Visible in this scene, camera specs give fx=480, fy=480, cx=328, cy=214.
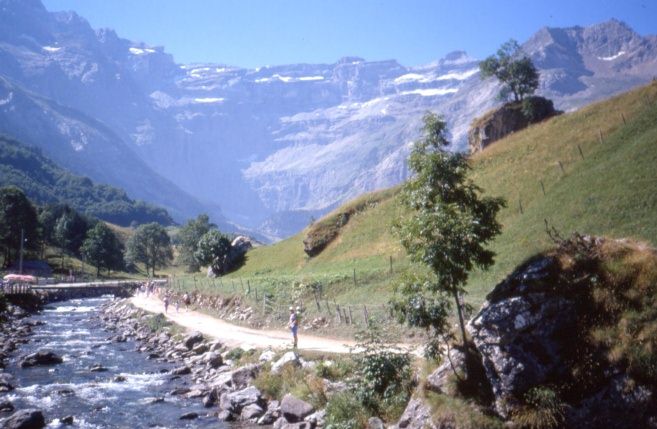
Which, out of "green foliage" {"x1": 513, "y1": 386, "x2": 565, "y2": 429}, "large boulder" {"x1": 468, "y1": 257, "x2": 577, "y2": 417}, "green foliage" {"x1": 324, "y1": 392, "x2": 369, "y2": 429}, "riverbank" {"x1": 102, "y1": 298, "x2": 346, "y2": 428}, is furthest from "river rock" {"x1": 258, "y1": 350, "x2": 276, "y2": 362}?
"green foliage" {"x1": 513, "y1": 386, "x2": 565, "y2": 429}

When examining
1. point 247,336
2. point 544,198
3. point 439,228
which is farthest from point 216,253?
point 439,228

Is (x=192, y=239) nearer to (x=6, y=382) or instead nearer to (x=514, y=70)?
(x=514, y=70)

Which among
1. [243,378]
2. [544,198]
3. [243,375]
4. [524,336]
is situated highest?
[544,198]

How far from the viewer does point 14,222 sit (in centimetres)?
11650

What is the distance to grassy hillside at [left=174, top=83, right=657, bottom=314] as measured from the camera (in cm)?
3591

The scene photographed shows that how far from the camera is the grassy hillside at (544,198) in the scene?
35.9 m

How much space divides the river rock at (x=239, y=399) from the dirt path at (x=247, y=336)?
17.3 ft

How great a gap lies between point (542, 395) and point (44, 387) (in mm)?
29249

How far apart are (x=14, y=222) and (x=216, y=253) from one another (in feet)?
188

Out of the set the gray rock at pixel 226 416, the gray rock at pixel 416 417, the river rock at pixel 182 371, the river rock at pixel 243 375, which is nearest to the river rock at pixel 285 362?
the river rock at pixel 243 375

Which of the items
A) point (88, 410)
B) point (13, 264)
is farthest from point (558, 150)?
point (13, 264)

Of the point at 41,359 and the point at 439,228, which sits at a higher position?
the point at 439,228

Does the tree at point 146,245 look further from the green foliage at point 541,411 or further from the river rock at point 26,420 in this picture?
the green foliage at point 541,411

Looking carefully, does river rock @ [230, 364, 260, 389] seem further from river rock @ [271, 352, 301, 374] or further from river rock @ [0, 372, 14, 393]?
river rock @ [0, 372, 14, 393]
